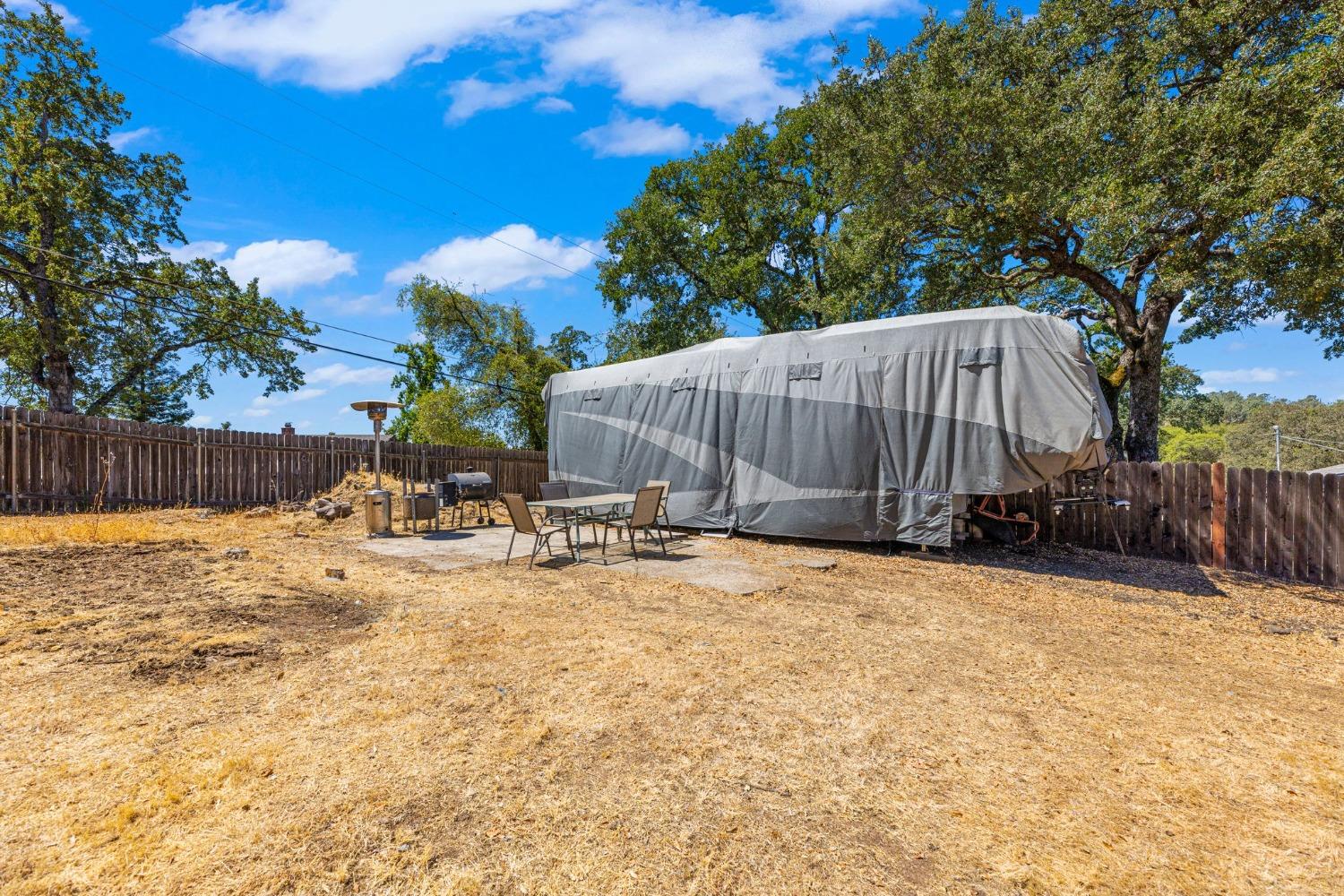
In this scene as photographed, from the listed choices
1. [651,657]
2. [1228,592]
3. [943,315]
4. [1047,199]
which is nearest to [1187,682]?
[651,657]

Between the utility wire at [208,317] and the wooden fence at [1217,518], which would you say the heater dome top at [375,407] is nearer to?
the utility wire at [208,317]

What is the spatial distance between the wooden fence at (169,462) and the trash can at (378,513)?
12.0 feet

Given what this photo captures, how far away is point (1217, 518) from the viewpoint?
6.98 meters

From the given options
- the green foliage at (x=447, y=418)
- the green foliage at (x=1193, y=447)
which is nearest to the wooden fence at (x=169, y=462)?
the green foliage at (x=447, y=418)

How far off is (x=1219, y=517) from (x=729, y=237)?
1419cm

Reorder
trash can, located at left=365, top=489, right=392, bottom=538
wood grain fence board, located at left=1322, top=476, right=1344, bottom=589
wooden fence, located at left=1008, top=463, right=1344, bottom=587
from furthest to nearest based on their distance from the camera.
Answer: trash can, located at left=365, top=489, right=392, bottom=538 → wooden fence, located at left=1008, top=463, right=1344, bottom=587 → wood grain fence board, located at left=1322, top=476, right=1344, bottom=589

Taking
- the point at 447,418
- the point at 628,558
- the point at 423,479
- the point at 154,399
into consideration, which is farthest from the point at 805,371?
the point at 154,399

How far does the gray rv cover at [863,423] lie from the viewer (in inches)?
253

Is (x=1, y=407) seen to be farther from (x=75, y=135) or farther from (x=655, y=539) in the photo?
(x=75, y=135)

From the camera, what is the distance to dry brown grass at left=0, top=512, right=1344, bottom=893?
1695 millimetres

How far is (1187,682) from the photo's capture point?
10.9 feet

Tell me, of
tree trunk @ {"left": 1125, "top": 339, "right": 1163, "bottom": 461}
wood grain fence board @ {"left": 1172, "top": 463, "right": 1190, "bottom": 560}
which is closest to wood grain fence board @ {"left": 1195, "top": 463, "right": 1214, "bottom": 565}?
wood grain fence board @ {"left": 1172, "top": 463, "right": 1190, "bottom": 560}

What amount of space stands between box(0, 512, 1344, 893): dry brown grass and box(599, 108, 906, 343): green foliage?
43.6 ft

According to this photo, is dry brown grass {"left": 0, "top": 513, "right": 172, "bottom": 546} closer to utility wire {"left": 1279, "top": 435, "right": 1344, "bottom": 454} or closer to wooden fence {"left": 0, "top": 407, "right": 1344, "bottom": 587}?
wooden fence {"left": 0, "top": 407, "right": 1344, "bottom": 587}
